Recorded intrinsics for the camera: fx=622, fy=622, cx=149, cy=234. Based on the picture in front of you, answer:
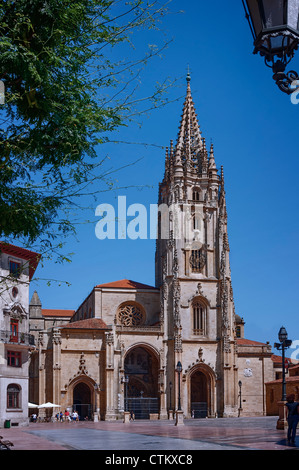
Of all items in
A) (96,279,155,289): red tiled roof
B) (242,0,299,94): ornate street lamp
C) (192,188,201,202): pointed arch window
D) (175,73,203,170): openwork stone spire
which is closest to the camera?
(242,0,299,94): ornate street lamp

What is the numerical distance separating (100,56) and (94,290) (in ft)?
206

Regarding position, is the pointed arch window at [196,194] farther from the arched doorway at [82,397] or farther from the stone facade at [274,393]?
the arched doorway at [82,397]

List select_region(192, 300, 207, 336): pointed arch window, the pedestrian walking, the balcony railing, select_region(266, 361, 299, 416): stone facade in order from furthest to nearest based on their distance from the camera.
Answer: select_region(266, 361, 299, 416): stone facade
select_region(192, 300, 207, 336): pointed arch window
the balcony railing
the pedestrian walking

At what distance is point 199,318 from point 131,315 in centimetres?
803

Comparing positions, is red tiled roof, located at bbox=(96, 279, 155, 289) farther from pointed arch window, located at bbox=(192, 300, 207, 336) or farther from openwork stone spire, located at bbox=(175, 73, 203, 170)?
openwork stone spire, located at bbox=(175, 73, 203, 170)

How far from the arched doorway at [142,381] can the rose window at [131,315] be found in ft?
12.1

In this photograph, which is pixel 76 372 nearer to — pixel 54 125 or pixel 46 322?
pixel 46 322

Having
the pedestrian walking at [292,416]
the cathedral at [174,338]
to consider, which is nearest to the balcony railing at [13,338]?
the cathedral at [174,338]

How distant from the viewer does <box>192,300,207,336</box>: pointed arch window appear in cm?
6850

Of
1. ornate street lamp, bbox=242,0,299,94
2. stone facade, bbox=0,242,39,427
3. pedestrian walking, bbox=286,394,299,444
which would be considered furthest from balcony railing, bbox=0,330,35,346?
ornate street lamp, bbox=242,0,299,94

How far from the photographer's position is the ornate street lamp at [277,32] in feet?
18.6

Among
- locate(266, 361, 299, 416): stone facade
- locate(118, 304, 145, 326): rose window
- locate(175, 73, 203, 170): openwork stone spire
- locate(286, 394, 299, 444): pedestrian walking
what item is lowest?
locate(266, 361, 299, 416): stone facade

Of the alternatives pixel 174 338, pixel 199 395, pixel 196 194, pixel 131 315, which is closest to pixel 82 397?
pixel 131 315

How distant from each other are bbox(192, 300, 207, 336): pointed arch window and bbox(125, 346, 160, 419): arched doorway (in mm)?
5738
